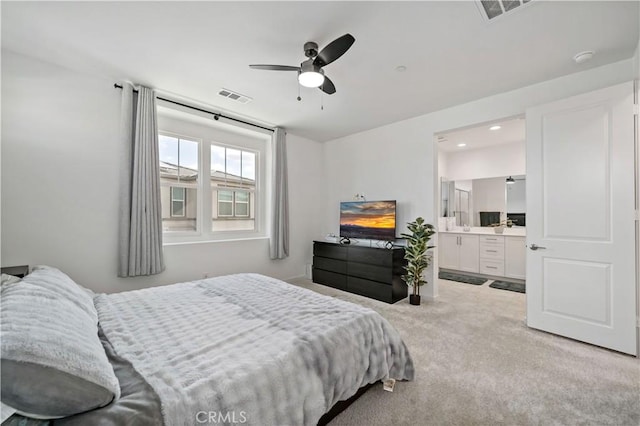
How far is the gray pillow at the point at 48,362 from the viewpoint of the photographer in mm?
784

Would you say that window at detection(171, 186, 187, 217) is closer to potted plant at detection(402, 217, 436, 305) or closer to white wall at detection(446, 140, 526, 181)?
potted plant at detection(402, 217, 436, 305)

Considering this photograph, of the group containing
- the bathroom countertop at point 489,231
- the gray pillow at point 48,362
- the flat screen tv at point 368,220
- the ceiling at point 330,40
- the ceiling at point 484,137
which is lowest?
the gray pillow at point 48,362

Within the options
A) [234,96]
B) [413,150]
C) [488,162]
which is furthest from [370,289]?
[488,162]

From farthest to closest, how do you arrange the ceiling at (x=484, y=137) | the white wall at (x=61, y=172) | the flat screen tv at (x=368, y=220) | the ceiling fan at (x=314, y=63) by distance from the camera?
the ceiling at (x=484, y=137), the flat screen tv at (x=368, y=220), the white wall at (x=61, y=172), the ceiling fan at (x=314, y=63)

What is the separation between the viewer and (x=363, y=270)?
13.2 feet

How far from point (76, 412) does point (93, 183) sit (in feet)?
9.35

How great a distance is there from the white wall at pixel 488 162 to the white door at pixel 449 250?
1.40 meters

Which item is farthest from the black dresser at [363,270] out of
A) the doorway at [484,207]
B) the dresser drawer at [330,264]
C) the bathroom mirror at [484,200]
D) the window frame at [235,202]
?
the bathroom mirror at [484,200]

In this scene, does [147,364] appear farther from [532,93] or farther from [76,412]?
[532,93]

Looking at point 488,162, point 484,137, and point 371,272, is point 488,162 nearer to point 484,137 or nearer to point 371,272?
point 484,137

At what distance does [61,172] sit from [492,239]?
6517mm

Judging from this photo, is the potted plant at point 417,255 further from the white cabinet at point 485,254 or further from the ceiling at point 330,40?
the white cabinet at point 485,254

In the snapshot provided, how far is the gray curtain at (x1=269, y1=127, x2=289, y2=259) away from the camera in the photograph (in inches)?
179

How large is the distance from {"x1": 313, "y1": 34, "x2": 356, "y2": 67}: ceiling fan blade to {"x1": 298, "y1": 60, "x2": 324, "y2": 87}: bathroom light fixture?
0.05 metres
